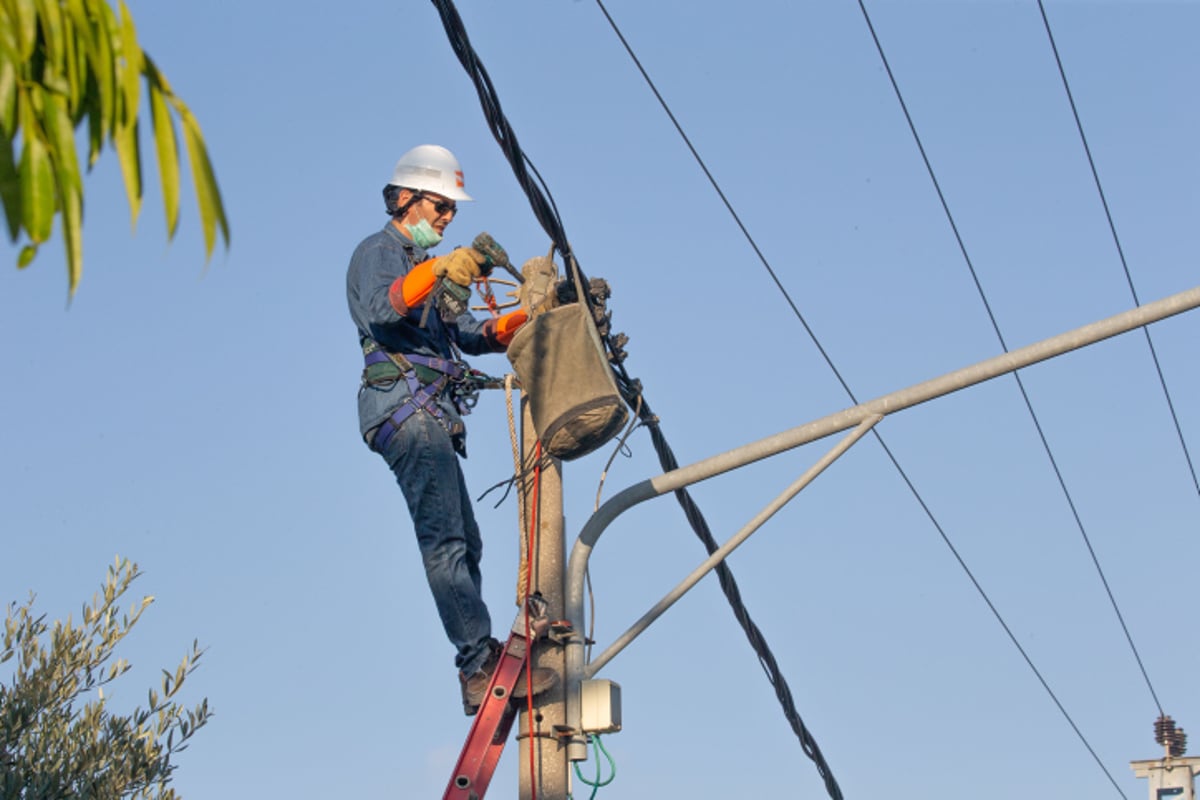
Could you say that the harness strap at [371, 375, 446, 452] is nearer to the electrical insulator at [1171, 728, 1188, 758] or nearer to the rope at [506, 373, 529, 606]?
the rope at [506, 373, 529, 606]

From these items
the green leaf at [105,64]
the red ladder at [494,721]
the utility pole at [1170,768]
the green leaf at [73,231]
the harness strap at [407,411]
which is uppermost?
the utility pole at [1170,768]

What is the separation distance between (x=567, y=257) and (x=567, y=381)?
0.76m

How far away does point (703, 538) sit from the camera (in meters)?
9.53

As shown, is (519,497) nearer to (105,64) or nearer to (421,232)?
(421,232)

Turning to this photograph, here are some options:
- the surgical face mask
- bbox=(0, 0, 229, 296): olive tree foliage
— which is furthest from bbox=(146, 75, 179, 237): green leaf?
the surgical face mask

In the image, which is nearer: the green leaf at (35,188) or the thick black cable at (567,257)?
the green leaf at (35,188)

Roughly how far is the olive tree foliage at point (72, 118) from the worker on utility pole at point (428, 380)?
412cm

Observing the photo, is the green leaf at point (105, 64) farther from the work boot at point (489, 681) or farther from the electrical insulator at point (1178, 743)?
the electrical insulator at point (1178, 743)

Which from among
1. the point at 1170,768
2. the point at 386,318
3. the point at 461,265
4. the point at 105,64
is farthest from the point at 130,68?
the point at 1170,768

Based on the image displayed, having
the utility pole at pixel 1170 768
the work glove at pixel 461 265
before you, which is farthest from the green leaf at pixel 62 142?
the utility pole at pixel 1170 768

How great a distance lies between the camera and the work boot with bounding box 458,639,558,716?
7.04 metres

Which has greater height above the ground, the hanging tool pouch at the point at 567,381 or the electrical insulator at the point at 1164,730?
the electrical insulator at the point at 1164,730

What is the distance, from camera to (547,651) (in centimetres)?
718

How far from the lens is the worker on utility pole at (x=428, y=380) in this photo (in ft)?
23.2
